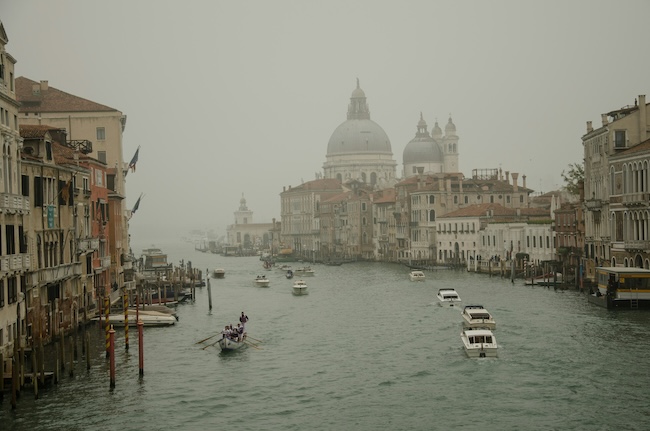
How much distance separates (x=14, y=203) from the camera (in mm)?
27703

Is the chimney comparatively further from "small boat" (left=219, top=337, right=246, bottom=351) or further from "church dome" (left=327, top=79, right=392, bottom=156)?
"church dome" (left=327, top=79, right=392, bottom=156)

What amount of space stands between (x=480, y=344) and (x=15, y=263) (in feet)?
44.2

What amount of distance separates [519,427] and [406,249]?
242 ft

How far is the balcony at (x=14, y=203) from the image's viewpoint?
2688cm

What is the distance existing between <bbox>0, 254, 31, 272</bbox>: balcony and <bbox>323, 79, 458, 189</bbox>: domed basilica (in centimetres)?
11651

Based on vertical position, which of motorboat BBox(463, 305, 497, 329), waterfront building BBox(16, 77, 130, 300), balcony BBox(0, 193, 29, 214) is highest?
waterfront building BBox(16, 77, 130, 300)

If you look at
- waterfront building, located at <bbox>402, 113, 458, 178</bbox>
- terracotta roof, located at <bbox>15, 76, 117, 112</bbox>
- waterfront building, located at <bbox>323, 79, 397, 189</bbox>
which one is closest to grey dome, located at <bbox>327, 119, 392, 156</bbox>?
waterfront building, located at <bbox>323, 79, 397, 189</bbox>

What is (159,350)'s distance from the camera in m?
35.0

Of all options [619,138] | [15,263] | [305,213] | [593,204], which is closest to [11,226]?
[15,263]

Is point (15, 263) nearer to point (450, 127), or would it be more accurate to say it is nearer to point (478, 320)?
point (478, 320)

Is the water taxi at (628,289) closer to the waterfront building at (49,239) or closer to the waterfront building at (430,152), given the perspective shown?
the waterfront building at (49,239)

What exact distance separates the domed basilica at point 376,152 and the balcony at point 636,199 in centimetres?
9768

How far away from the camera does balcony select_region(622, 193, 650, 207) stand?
1742 inches

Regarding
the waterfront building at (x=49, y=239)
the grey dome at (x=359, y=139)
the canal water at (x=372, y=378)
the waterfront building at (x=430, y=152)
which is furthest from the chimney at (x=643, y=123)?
the grey dome at (x=359, y=139)
